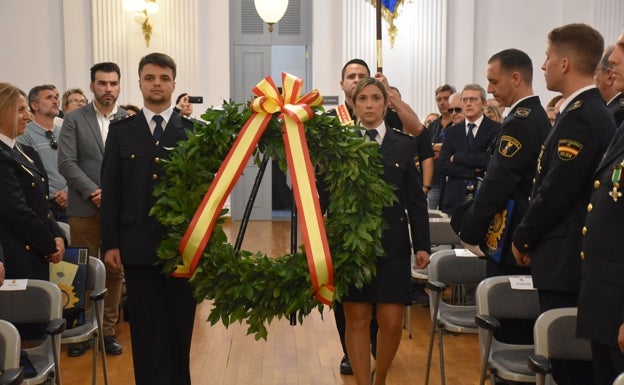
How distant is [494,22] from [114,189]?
854 centimetres

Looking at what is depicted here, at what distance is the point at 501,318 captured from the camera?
3264 mm

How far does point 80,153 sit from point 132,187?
66.7 inches

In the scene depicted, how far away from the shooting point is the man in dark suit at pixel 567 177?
281 centimetres

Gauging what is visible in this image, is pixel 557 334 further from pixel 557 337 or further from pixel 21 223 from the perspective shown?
pixel 21 223

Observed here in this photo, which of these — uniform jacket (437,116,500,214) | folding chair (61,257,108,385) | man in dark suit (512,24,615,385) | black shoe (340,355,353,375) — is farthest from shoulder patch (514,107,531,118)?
uniform jacket (437,116,500,214)

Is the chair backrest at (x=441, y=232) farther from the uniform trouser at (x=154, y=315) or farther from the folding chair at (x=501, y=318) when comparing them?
the uniform trouser at (x=154, y=315)

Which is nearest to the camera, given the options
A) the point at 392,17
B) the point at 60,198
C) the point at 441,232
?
the point at 441,232

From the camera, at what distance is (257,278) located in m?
3.02

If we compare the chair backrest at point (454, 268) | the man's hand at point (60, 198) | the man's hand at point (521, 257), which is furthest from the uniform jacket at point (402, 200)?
the man's hand at point (60, 198)

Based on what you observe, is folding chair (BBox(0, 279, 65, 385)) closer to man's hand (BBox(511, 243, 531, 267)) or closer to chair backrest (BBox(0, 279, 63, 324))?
chair backrest (BBox(0, 279, 63, 324))

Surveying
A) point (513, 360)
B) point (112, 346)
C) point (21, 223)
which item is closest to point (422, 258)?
point (513, 360)

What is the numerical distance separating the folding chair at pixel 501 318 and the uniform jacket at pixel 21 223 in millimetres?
1984

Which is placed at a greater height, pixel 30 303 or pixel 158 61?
pixel 158 61

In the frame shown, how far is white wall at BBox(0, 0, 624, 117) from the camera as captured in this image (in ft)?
34.3
